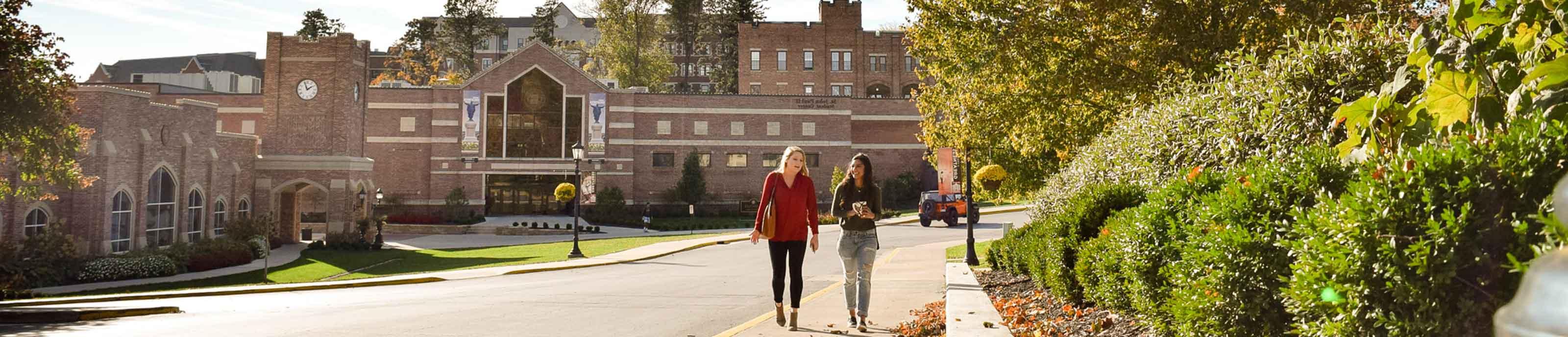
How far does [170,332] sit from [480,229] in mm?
44153

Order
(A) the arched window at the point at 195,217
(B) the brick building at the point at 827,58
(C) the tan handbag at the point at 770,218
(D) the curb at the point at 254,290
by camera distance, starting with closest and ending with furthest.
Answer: (C) the tan handbag at the point at 770,218, (D) the curb at the point at 254,290, (A) the arched window at the point at 195,217, (B) the brick building at the point at 827,58

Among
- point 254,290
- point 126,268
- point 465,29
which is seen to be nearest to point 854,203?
point 254,290

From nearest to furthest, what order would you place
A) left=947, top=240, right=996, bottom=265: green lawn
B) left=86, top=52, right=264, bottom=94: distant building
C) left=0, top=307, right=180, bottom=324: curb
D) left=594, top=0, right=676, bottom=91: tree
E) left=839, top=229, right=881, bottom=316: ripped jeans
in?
1. left=839, top=229, right=881, bottom=316: ripped jeans
2. left=0, top=307, right=180, bottom=324: curb
3. left=947, top=240, right=996, bottom=265: green lawn
4. left=594, top=0, right=676, bottom=91: tree
5. left=86, top=52, right=264, bottom=94: distant building

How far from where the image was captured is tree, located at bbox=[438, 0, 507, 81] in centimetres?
9019

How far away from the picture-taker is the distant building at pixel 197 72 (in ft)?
322

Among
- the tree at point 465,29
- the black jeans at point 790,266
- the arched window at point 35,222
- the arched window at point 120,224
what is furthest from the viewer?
the tree at point 465,29

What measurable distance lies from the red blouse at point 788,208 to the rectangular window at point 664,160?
54.2m

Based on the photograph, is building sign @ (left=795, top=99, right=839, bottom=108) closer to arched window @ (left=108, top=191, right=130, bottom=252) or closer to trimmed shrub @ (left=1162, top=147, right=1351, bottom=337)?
arched window @ (left=108, top=191, right=130, bottom=252)

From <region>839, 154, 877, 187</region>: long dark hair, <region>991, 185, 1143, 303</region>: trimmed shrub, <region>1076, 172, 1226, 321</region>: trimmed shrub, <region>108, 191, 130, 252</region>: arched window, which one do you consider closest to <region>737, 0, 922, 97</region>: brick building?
<region>108, 191, 130, 252</region>: arched window

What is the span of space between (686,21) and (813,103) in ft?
82.9

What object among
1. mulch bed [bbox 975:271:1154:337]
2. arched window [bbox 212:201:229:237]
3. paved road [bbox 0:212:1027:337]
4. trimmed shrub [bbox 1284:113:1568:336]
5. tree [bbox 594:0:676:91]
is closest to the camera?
trimmed shrub [bbox 1284:113:1568:336]

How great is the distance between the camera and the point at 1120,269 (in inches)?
278

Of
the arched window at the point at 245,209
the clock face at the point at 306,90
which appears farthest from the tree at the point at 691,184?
the arched window at the point at 245,209

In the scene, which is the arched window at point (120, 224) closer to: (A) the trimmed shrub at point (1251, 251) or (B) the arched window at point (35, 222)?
(B) the arched window at point (35, 222)
